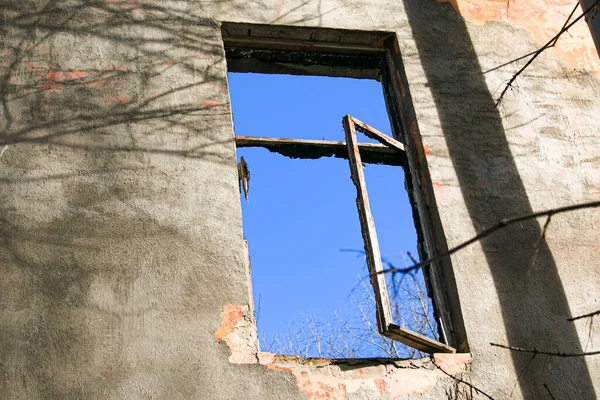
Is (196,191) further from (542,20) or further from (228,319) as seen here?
(542,20)

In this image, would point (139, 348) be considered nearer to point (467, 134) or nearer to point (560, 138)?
point (467, 134)

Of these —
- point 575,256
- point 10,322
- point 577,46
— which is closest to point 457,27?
Answer: point 577,46

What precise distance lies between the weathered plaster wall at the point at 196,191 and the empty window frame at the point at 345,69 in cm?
14

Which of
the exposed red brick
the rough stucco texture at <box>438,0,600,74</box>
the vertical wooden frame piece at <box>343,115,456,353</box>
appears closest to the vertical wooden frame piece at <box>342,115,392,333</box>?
the vertical wooden frame piece at <box>343,115,456,353</box>

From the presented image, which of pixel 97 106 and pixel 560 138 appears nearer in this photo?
pixel 97 106

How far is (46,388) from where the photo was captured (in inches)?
160

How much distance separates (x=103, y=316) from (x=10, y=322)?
48 centimetres

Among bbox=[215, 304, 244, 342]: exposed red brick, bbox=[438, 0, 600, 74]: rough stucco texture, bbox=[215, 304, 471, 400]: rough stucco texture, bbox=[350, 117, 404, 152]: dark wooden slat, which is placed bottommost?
bbox=[215, 304, 471, 400]: rough stucco texture

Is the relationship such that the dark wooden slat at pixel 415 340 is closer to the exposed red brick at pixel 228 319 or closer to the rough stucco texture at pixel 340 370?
the rough stucco texture at pixel 340 370

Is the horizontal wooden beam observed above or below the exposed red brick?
above

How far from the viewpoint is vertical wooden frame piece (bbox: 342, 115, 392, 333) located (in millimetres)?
4359

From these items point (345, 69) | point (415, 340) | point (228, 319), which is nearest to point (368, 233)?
point (415, 340)

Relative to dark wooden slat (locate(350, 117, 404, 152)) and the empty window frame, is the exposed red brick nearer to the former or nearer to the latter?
the empty window frame

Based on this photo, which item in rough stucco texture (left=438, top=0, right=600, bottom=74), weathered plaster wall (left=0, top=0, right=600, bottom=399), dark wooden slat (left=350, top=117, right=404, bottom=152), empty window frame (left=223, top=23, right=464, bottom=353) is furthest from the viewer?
rough stucco texture (left=438, top=0, right=600, bottom=74)
